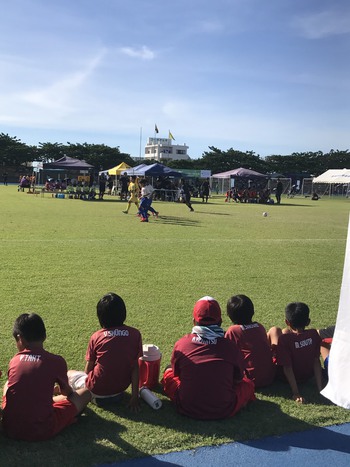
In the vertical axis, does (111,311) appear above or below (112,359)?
above

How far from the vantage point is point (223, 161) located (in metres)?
75.6

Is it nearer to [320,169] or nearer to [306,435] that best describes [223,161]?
[320,169]

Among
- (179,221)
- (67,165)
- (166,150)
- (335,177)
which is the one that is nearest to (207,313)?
(179,221)

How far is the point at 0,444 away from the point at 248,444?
5.50 feet

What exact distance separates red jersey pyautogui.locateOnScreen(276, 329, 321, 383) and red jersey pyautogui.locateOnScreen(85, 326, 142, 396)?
4.18 feet

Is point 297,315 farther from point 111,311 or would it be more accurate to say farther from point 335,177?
point 335,177

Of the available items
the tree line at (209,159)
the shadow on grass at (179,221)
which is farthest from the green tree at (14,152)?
the shadow on grass at (179,221)

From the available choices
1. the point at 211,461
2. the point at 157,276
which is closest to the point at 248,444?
the point at 211,461

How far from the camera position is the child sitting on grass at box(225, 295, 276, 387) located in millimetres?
3812

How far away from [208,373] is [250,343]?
65 centimetres

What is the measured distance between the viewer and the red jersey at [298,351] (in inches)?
152

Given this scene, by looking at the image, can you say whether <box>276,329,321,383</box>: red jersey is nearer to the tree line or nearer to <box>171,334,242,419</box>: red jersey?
<box>171,334,242,419</box>: red jersey

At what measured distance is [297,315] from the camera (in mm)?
3893

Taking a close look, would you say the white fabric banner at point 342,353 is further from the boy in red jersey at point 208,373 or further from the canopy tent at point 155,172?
the canopy tent at point 155,172
